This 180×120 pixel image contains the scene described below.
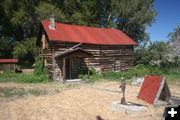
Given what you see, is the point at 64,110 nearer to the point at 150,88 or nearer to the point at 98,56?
the point at 150,88

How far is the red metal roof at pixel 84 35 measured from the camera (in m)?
17.3

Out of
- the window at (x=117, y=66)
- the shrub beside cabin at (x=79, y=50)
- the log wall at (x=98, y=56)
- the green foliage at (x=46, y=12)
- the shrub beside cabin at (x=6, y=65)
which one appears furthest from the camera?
the green foliage at (x=46, y=12)

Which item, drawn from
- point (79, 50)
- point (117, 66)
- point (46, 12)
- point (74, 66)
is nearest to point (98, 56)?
point (74, 66)

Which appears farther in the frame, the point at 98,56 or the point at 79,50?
the point at 98,56

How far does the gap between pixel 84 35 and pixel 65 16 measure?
482 inches

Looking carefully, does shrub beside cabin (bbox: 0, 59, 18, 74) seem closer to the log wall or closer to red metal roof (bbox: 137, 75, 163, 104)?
the log wall

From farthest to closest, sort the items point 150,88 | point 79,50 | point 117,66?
point 117,66, point 79,50, point 150,88

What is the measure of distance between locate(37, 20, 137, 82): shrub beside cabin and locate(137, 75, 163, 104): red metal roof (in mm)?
8139

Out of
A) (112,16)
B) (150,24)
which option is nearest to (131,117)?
(150,24)

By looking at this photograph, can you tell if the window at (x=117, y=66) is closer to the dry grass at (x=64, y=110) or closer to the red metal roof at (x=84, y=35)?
the red metal roof at (x=84, y=35)

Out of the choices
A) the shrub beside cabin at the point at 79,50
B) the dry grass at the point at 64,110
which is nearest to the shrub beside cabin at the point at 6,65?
the shrub beside cabin at the point at 79,50

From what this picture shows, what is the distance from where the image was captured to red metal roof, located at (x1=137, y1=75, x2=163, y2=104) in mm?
8656

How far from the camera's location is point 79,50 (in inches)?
639

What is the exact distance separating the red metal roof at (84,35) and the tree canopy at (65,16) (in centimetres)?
700
